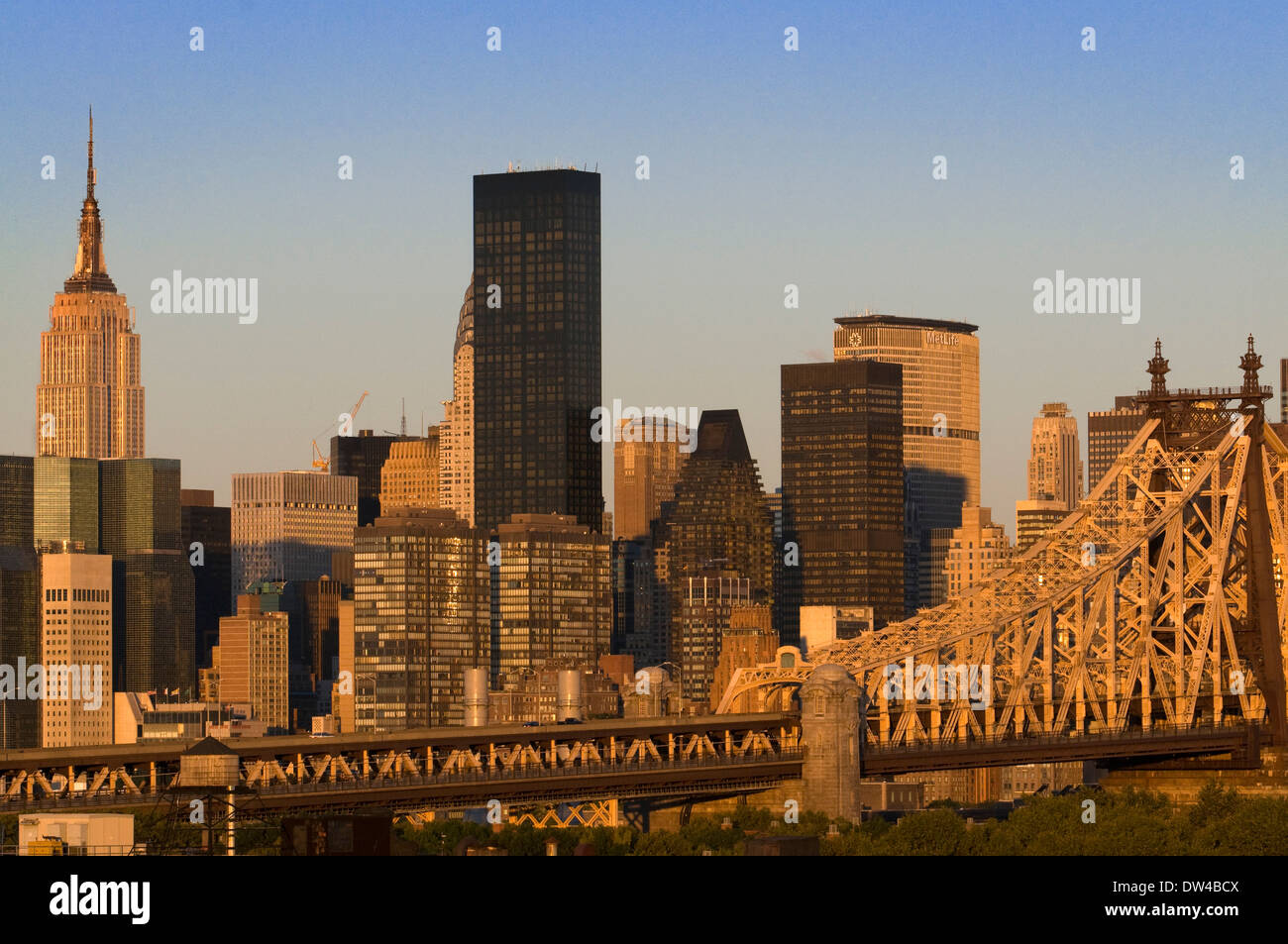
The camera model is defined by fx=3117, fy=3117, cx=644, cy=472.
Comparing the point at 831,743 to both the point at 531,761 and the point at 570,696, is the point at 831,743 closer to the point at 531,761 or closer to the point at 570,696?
the point at 531,761

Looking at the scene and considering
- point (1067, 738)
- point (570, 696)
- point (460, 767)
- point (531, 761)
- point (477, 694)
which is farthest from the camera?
point (570, 696)

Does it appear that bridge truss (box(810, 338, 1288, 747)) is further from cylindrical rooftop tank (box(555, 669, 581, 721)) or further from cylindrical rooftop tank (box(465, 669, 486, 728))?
cylindrical rooftop tank (box(465, 669, 486, 728))

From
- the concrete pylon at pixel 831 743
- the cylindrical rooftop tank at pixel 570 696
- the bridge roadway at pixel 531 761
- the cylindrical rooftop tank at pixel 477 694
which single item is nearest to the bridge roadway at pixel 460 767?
the bridge roadway at pixel 531 761

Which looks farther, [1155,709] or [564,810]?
[564,810]

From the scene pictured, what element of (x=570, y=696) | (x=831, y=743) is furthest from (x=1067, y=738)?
(x=570, y=696)
